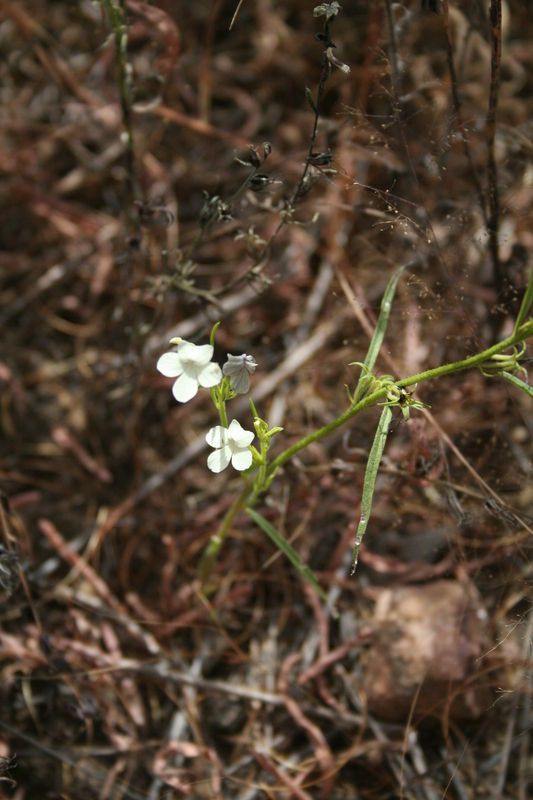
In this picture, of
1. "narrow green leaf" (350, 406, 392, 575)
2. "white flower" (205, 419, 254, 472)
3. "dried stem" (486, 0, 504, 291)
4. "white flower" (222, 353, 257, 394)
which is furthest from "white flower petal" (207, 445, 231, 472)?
"dried stem" (486, 0, 504, 291)

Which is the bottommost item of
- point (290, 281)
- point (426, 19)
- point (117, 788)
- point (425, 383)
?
point (117, 788)

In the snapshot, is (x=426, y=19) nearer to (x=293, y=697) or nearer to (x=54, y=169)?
(x=54, y=169)

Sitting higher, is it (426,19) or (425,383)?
(426,19)

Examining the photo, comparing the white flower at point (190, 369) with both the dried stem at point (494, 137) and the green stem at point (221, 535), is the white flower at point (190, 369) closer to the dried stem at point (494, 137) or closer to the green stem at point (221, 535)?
the green stem at point (221, 535)

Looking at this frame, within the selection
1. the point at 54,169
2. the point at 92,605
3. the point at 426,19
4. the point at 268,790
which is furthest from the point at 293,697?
the point at 426,19

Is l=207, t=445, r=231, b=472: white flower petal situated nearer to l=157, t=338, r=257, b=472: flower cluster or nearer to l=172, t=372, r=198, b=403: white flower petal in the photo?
l=157, t=338, r=257, b=472: flower cluster

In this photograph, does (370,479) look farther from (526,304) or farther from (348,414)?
(526,304)
